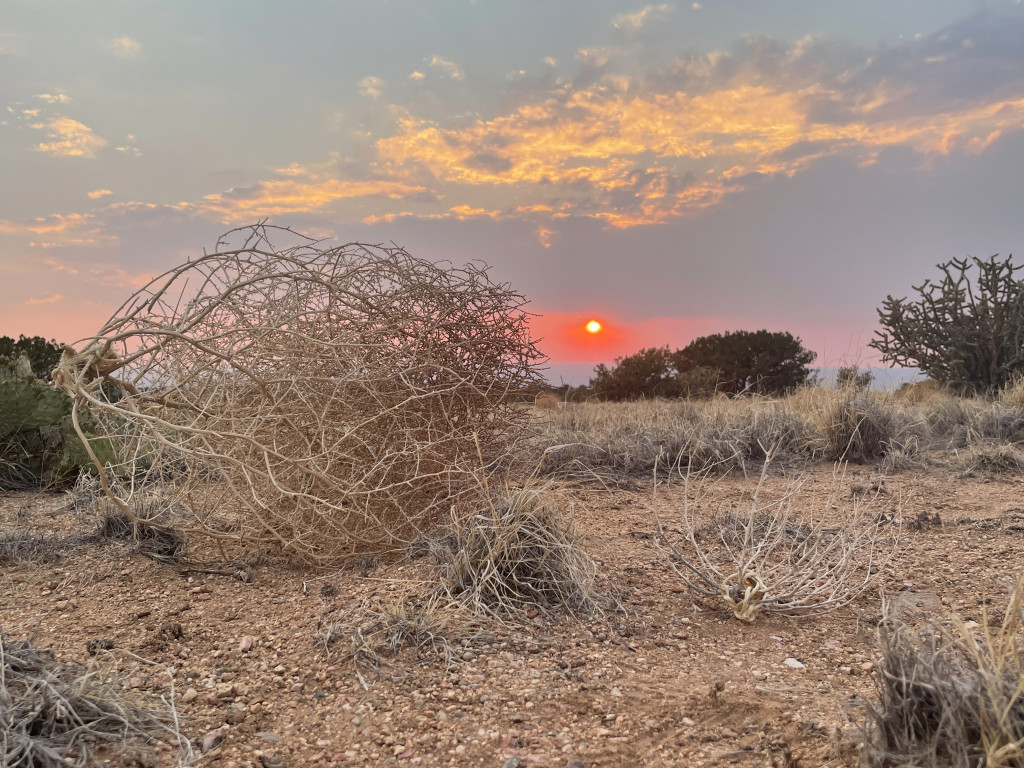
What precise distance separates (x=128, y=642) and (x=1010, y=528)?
5268 millimetres

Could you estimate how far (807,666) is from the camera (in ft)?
9.01

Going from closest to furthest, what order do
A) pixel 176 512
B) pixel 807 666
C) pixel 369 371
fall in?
1. pixel 807 666
2. pixel 369 371
3. pixel 176 512

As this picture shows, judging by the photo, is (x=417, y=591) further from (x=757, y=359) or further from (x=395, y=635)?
(x=757, y=359)

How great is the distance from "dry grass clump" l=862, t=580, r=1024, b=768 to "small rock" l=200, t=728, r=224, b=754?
6.28 feet

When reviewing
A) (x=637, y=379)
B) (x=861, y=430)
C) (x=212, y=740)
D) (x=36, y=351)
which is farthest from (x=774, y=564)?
(x=637, y=379)

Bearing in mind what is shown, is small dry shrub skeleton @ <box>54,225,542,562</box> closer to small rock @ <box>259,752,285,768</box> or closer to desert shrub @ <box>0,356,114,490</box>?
small rock @ <box>259,752,285,768</box>

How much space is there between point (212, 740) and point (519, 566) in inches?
57.9

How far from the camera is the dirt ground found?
2.19 metres

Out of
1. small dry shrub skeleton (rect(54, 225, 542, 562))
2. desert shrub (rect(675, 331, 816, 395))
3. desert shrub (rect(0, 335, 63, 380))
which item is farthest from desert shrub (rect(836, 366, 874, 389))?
desert shrub (rect(0, 335, 63, 380))

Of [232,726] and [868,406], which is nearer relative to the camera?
[232,726]

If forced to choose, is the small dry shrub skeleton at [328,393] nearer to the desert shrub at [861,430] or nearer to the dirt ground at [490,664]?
the dirt ground at [490,664]

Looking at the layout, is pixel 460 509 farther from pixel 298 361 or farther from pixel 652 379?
pixel 652 379

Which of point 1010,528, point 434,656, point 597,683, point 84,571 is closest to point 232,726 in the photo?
point 434,656

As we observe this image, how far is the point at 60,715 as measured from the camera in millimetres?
2061
